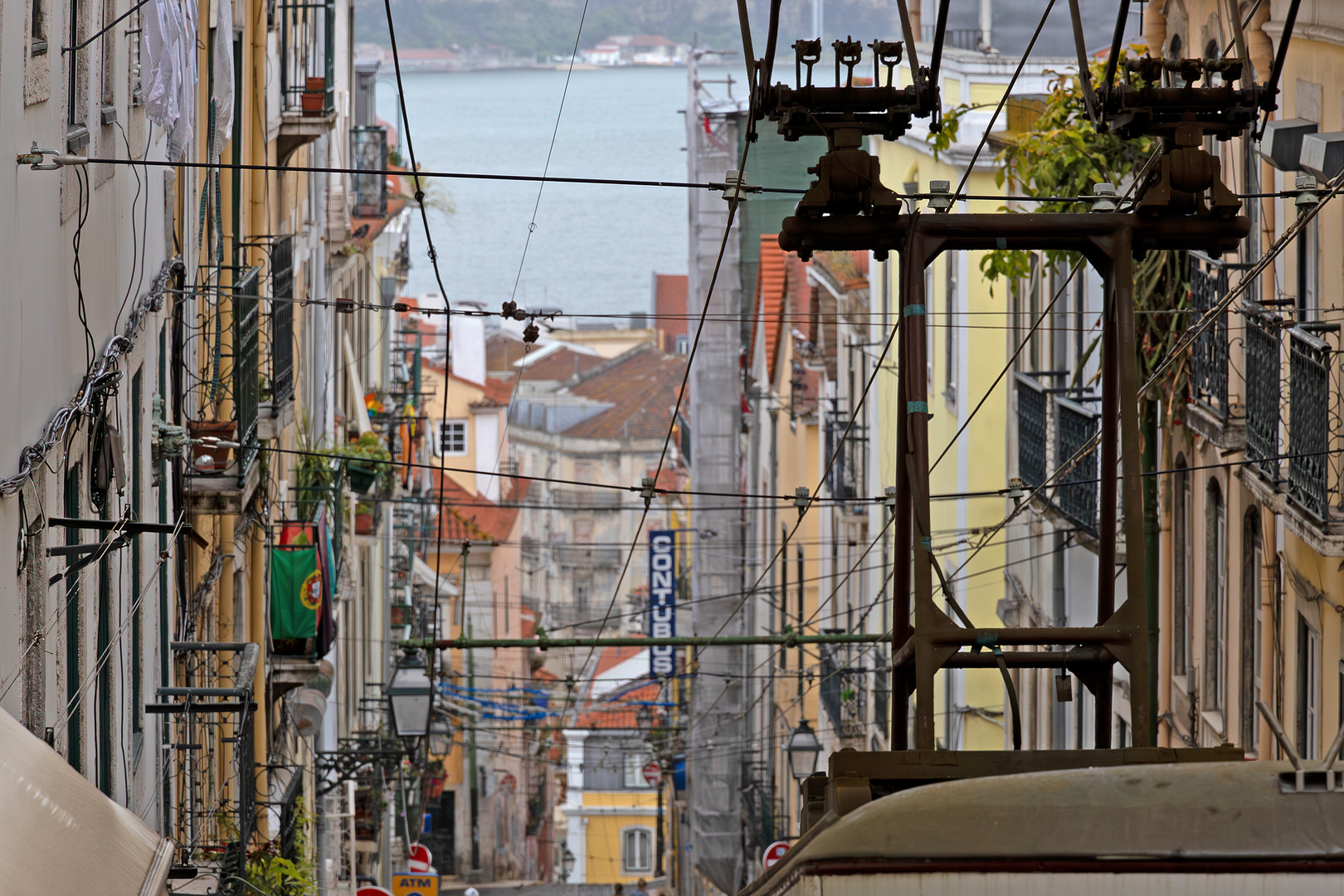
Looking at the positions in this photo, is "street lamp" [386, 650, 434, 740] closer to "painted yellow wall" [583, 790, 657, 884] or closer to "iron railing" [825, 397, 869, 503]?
"iron railing" [825, 397, 869, 503]

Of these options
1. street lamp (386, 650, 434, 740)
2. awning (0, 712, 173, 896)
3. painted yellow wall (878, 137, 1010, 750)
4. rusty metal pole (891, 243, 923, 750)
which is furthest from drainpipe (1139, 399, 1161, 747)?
awning (0, 712, 173, 896)

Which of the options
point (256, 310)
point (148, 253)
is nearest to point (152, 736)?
point (148, 253)

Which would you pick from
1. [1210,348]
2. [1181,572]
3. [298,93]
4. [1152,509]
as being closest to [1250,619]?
[1210,348]

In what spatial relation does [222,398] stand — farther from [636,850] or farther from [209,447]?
[636,850]

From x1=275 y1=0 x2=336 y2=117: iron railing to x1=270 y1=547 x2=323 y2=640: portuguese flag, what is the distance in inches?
222

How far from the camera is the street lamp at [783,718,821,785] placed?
2161 cm

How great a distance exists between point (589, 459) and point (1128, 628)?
80.7 metres

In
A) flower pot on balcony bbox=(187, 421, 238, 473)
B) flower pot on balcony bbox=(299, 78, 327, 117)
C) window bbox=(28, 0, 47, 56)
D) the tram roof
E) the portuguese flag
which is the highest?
flower pot on balcony bbox=(299, 78, 327, 117)

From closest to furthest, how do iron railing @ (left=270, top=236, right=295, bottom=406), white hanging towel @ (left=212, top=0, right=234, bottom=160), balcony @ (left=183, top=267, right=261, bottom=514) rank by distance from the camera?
1. white hanging towel @ (left=212, top=0, right=234, bottom=160)
2. balcony @ (left=183, top=267, right=261, bottom=514)
3. iron railing @ (left=270, top=236, right=295, bottom=406)

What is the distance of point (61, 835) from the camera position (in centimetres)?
620

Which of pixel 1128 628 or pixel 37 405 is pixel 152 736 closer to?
Result: pixel 37 405

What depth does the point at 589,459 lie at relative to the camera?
86938 mm

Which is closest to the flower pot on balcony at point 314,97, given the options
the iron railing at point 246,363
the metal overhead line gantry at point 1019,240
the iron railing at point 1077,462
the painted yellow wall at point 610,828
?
the iron railing at point 246,363

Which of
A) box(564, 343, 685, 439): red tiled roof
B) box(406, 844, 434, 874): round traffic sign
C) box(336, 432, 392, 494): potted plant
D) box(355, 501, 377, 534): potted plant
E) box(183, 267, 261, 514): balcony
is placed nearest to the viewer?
box(183, 267, 261, 514): balcony
